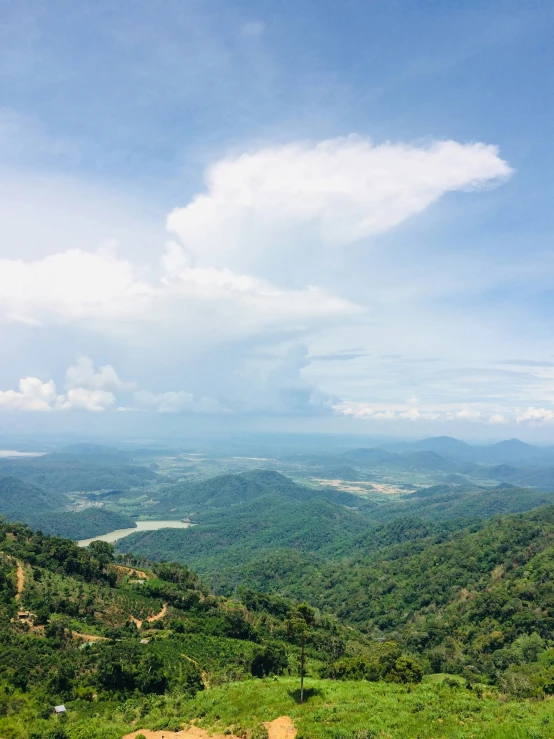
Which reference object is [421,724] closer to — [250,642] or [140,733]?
[140,733]

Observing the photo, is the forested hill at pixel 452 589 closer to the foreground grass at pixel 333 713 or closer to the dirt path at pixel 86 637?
the foreground grass at pixel 333 713

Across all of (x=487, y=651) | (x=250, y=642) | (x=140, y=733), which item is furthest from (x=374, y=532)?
(x=140, y=733)

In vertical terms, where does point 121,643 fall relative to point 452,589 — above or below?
above

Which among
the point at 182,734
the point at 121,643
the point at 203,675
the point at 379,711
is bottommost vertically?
the point at 203,675

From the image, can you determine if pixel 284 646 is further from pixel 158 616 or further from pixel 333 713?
pixel 333 713

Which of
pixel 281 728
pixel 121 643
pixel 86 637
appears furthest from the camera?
pixel 86 637

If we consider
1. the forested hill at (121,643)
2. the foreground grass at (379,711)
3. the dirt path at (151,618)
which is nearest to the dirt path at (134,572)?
the forested hill at (121,643)

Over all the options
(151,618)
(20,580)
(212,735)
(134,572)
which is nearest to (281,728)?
(212,735)

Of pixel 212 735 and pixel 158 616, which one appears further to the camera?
pixel 158 616
